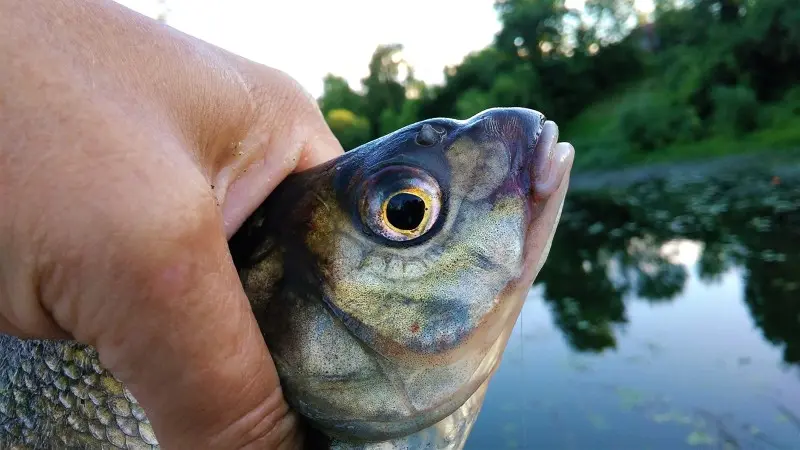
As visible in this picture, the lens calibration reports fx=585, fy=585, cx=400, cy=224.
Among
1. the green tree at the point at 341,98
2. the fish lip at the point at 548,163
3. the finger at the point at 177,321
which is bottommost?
the green tree at the point at 341,98

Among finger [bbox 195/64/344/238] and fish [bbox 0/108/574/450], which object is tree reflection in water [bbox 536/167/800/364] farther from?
fish [bbox 0/108/574/450]

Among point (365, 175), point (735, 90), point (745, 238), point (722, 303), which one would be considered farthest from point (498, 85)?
point (365, 175)

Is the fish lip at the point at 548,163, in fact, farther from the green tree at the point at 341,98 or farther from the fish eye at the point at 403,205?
the green tree at the point at 341,98

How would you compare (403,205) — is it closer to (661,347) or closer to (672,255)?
(661,347)

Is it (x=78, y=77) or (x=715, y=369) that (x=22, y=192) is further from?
(x=715, y=369)

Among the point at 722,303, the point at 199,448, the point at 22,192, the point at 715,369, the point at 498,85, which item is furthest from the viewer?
the point at 498,85

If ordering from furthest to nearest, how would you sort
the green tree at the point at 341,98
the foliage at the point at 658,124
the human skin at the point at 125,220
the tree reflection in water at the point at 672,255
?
1. the green tree at the point at 341,98
2. the foliage at the point at 658,124
3. the tree reflection in water at the point at 672,255
4. the human skin at the point at 125,220

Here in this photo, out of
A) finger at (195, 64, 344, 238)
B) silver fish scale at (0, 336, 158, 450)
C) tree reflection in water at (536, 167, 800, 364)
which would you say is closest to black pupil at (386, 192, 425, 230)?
finger at (195, 64, 344, 238)

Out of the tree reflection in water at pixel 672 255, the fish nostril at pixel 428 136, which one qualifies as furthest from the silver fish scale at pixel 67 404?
the tree reflection in water at pixel 672 255
